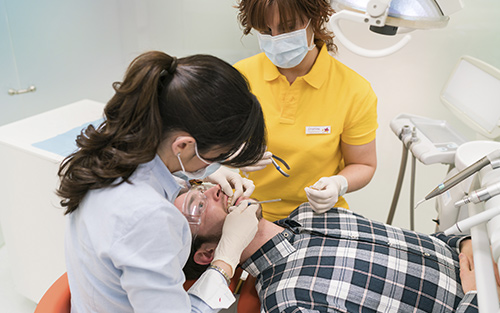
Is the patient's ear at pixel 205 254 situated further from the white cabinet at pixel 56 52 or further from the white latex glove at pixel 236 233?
the white cabinet at pixel 56 52

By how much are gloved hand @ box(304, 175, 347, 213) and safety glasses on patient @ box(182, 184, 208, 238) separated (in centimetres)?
37

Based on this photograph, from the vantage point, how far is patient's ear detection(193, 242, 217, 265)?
1.50 m

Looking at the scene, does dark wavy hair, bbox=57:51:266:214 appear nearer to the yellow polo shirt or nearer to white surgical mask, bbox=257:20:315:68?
white surgical mask, bbox=257:20:315:68

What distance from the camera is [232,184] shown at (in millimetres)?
1660

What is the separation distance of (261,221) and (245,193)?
4.8 inches

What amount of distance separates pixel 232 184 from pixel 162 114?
73 cm

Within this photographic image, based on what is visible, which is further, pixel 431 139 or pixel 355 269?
pixel 431 139


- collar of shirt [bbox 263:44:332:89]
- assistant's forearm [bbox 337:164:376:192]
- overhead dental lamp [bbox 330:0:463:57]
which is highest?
overhead dental lamp [bbox 330:0:463:57]

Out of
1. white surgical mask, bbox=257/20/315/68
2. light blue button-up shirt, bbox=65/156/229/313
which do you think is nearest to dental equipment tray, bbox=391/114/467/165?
white surgical mask, bbox=257/20/315/68

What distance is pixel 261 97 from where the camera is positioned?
1.64 meters

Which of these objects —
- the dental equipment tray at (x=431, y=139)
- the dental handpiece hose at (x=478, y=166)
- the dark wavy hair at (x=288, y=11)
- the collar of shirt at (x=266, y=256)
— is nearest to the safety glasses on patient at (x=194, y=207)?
the collar of shirt at (x=266, y=256)

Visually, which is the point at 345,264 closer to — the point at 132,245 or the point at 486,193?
the point at 486,193

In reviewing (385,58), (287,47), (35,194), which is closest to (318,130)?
(287,47)

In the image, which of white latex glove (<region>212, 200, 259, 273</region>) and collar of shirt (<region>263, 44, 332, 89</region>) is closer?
white latex glove (<region>212, 200, 259, 273</region>)
